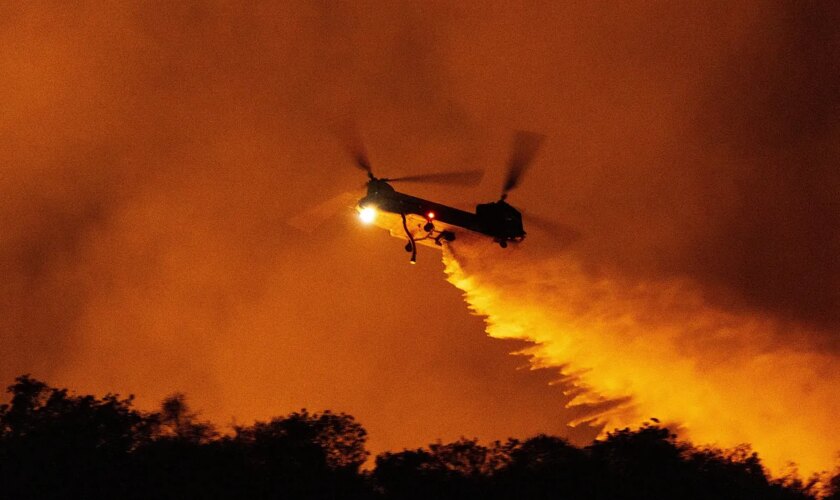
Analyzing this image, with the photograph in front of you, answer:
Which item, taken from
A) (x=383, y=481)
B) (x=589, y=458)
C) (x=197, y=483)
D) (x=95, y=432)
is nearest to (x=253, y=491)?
(x=197, y=483)

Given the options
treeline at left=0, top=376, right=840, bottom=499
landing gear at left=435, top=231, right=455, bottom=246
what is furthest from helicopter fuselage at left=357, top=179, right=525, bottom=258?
treeline at left=0, top=376, right=840, bottom=499

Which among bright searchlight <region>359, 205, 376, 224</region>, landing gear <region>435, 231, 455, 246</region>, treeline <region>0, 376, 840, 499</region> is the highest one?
landing gear <region>435, 231, 455, 246</region>

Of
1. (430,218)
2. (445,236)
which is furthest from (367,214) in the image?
(445,236)

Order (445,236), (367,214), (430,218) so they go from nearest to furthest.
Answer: (367,214)
(430,218)
(445,236)

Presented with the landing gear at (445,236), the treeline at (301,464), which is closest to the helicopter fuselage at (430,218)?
the landing gear at (445,236)

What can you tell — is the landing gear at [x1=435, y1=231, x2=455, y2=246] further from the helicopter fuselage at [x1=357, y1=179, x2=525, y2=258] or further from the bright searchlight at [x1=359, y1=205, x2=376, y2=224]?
the bright searchlight at [x1=359, y1=205, x2=376, y2=224]

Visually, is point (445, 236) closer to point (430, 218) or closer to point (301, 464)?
point (430, 218)

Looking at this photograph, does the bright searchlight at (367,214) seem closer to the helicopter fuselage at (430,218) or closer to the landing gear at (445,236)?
the helicopter fuselage at (430,218)

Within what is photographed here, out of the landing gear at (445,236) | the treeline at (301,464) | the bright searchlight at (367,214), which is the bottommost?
the treeline at (301,464)
